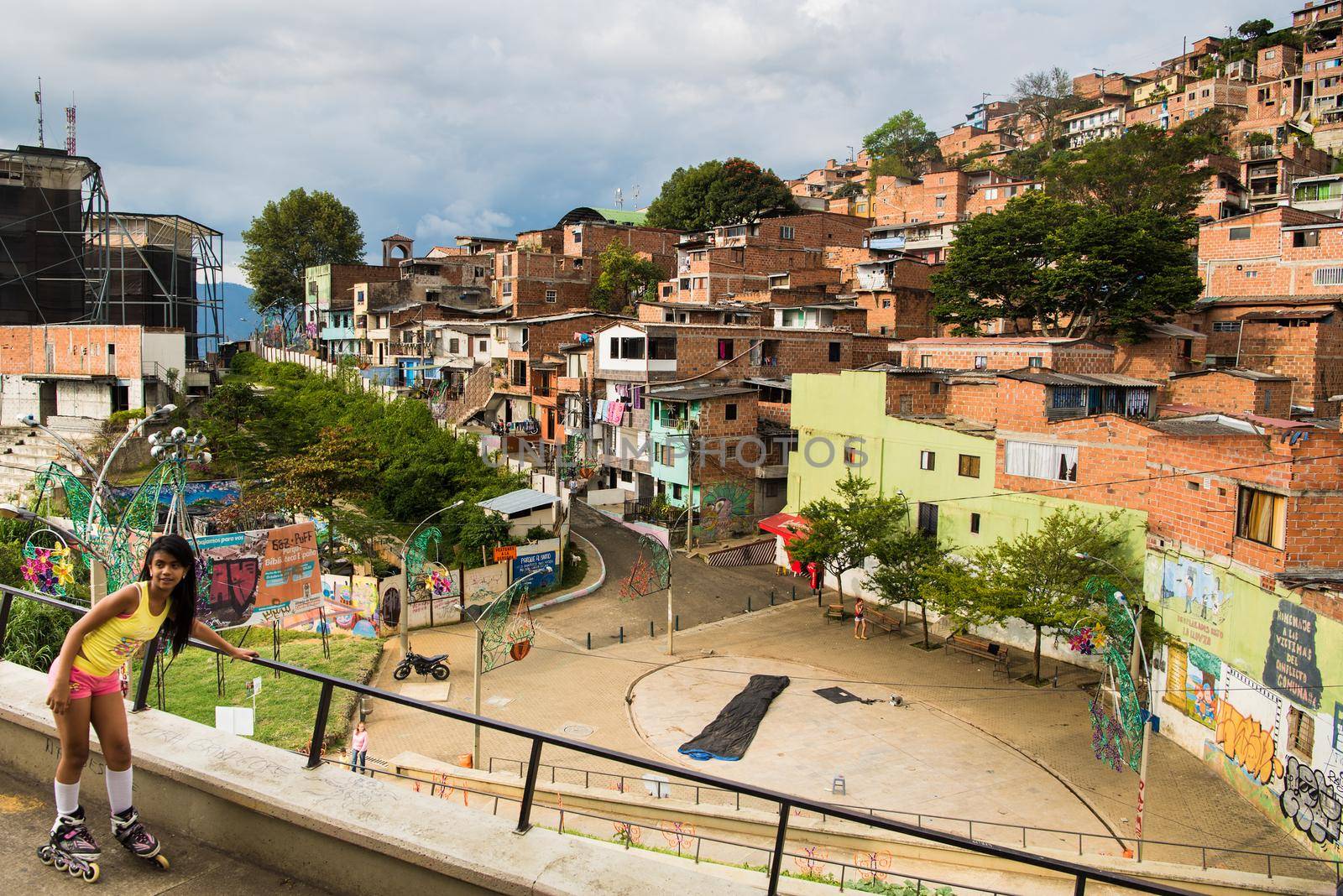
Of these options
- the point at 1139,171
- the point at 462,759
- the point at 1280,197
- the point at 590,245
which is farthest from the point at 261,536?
the point at 1280,197

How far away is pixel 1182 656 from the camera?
69.8 ft

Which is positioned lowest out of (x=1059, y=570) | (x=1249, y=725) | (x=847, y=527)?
(x=1249, y=725)

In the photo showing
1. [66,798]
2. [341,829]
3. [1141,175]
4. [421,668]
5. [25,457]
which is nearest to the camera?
[341,829]

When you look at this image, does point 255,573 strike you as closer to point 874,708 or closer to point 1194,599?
point 874,708

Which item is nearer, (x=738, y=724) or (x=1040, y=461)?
(x=738, y=724)

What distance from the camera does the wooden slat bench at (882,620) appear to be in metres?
30.6

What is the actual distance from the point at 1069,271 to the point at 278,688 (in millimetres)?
34587

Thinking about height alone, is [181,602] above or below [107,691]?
above

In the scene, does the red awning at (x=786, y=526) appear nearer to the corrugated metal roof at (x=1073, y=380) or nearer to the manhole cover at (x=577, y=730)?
the corrugated metal roof at (x=1073, y=380)

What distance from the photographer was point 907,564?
2992 cm

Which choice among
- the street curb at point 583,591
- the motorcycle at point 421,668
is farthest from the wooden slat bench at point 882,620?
the motorcycle at point 421,668

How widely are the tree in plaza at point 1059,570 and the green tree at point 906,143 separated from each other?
78054 millimetres

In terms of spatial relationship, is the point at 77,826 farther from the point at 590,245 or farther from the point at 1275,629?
the point at 590,245

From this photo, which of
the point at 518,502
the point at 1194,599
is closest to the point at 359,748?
the point at 518,502
